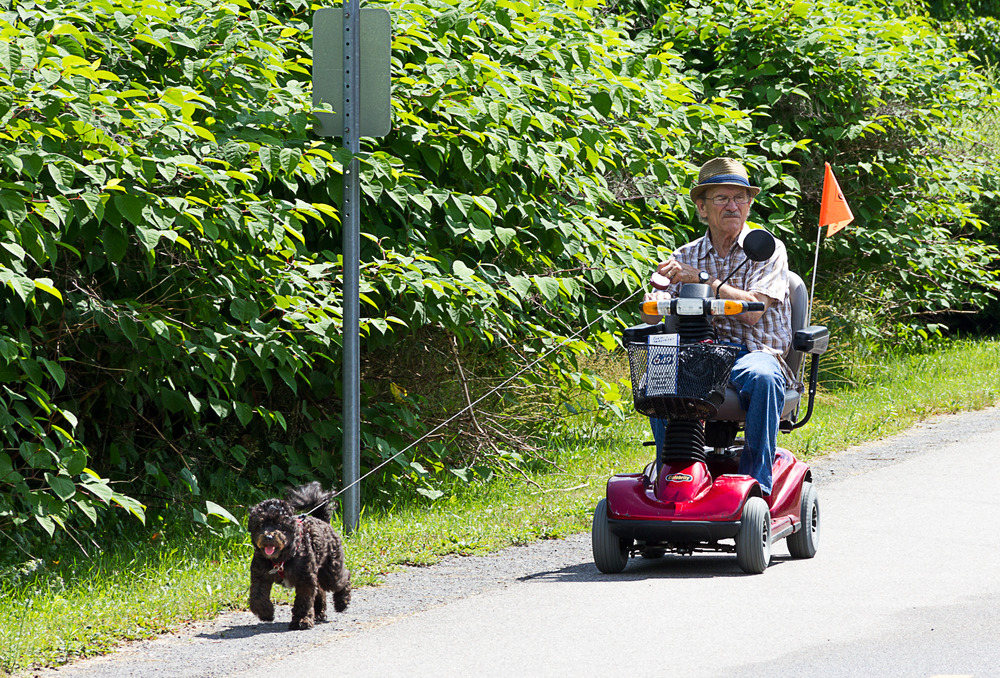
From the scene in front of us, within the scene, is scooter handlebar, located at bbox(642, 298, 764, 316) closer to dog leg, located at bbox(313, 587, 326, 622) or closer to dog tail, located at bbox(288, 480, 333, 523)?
dog tail, located at bbox(288, 480, 333, 523)

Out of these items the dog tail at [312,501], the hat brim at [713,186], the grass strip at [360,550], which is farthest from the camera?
the hat brim at [713,186]

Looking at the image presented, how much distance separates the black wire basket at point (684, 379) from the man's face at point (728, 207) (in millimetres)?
838

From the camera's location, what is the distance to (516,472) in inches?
358

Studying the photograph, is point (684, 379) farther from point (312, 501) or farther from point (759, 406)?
point (312, 501)

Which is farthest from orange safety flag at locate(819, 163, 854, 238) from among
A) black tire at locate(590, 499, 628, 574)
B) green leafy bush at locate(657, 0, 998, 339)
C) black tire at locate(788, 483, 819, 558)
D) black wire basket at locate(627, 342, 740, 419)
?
black tire at locate(590, 499, 628, 574)

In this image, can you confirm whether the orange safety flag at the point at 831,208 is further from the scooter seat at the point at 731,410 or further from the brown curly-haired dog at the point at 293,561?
the brown curly-haired dog at the point at 293,561

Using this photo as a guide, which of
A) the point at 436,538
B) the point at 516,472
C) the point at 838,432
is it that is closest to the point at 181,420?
the point at 436,538

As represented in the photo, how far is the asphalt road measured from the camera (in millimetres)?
4879

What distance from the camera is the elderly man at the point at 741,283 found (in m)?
6.51

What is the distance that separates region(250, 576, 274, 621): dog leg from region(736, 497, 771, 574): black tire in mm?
2277

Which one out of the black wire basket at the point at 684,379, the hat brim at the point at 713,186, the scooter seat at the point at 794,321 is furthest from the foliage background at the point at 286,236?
the scooter seat at the point at 794,321

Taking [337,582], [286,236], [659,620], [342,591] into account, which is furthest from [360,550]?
[659,620]

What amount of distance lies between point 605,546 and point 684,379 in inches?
36.8

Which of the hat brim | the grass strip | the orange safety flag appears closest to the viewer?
the grass strip
